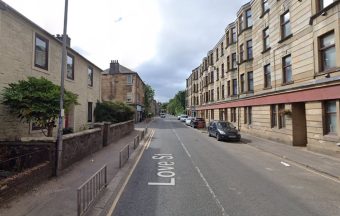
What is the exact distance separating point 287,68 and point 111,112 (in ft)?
56.3

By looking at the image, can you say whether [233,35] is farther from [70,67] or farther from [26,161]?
[26,161]

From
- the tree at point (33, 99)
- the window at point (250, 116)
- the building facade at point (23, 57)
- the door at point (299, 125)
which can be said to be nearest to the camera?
the tree at point (33, 99)

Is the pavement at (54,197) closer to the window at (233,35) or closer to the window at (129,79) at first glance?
the window at (233,35)

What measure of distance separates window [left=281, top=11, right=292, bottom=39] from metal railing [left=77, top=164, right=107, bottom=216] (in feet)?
54.9

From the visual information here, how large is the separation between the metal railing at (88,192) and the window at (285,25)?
16.7 m

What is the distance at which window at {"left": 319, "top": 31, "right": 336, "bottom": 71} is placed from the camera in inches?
554

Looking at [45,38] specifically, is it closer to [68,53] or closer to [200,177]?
[68,53]

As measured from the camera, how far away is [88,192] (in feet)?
20.4

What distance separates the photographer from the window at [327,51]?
1407cm

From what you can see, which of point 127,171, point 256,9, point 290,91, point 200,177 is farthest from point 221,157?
point 256,9

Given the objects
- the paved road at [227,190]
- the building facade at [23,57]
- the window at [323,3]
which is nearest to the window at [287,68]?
the window at [323,3]

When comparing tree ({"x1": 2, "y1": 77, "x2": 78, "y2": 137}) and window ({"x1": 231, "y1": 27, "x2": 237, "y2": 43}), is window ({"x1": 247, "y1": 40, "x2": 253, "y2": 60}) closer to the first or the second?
window ({"x1": 231, "y1": 27, "x2": 237, "y2": 43})

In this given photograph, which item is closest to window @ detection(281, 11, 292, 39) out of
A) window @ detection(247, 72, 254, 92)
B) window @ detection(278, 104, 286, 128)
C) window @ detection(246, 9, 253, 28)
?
window @ detection(278, 104, 286, 128)

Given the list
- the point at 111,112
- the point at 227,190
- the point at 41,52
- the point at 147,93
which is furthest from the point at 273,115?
the point at 147,93
